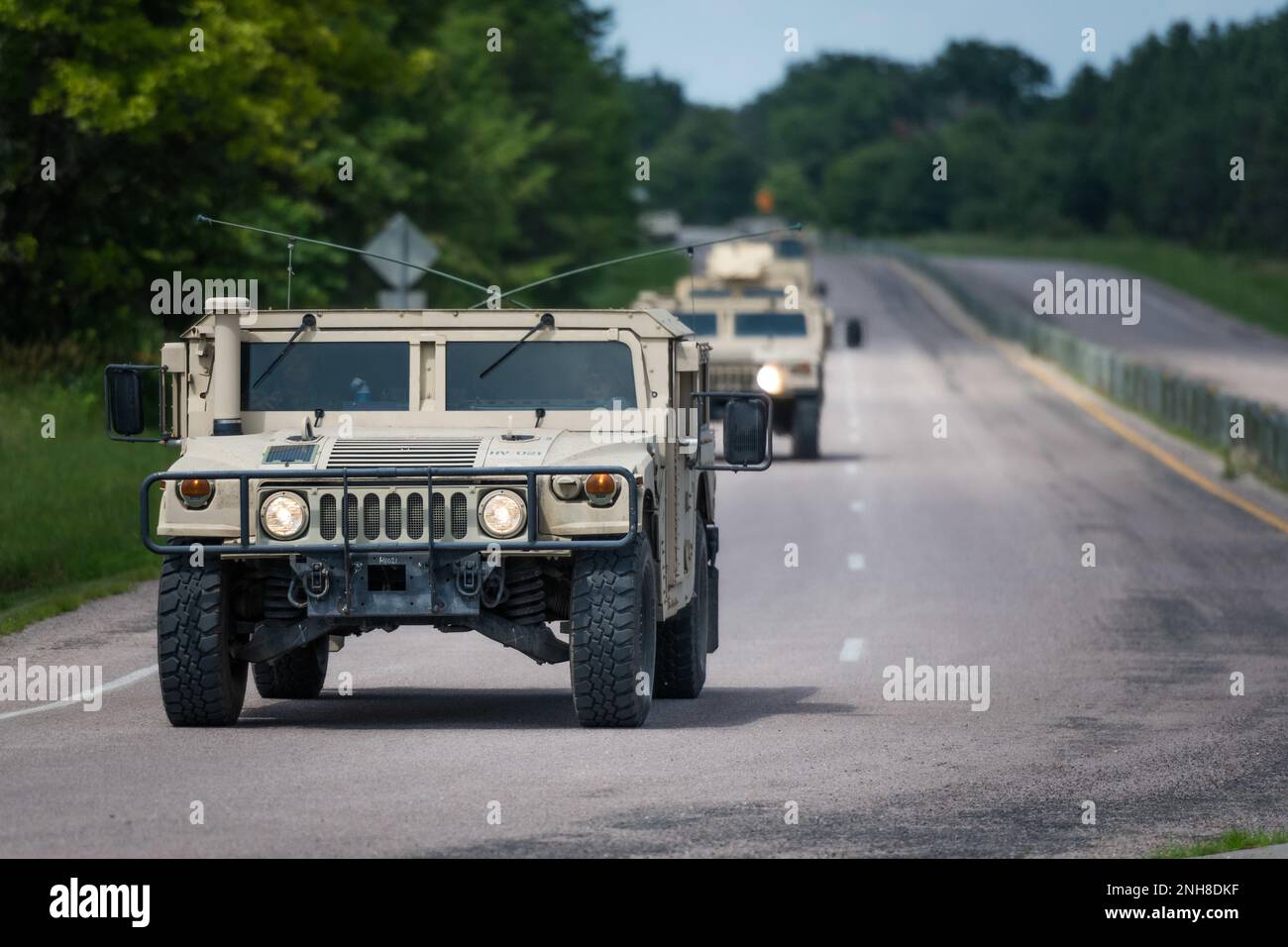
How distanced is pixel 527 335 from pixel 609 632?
2021mm

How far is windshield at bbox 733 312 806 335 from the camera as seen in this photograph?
4100 cm

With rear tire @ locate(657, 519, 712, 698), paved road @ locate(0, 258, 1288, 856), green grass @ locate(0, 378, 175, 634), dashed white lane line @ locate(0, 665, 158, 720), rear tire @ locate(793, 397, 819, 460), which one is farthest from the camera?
rear tire @ locate(793, 397, 819, 460)

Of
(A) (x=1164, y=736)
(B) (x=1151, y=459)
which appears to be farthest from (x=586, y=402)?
(B) (x=1151, y=459)

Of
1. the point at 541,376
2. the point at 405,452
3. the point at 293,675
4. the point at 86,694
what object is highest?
the point at 541,376

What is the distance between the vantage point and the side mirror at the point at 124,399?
13664 millimetres

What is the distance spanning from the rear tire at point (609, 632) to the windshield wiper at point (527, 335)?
150cm

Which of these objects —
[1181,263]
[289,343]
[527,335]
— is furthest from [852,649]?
[1181,263]

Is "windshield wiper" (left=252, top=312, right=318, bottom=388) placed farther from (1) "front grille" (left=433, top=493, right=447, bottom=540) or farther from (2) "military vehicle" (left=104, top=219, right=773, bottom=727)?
(1) "front grille" (left=433, top=493, right=447, bottom=540)

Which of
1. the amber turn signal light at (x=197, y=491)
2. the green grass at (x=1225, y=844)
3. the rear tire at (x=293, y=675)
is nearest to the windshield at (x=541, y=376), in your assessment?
the amber turn signal light at (x=197, y=491)

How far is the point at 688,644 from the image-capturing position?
48.7 ft

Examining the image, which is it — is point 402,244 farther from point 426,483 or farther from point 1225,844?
point 1225,844

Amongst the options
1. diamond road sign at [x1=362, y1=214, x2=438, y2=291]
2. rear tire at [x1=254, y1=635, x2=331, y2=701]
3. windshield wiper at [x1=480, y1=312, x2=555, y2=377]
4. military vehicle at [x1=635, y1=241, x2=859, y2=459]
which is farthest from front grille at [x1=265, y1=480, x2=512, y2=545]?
military vehicle at [x1=635, y1=241, x2=859, y2=459]

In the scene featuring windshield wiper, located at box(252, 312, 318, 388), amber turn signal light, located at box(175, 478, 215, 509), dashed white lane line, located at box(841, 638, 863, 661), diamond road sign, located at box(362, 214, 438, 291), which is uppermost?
diamond road sign, located at box(362, 214, 438, 291)

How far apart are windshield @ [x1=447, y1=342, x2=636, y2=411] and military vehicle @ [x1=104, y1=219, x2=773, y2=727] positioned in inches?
0.4
